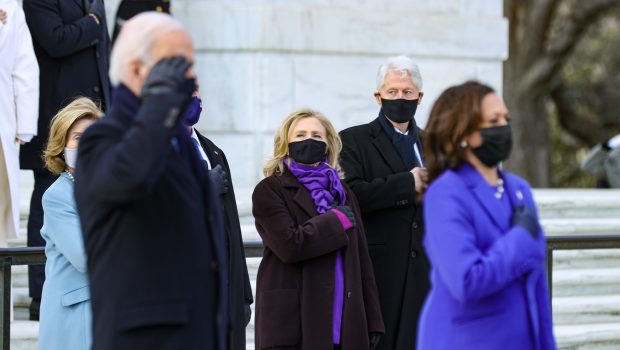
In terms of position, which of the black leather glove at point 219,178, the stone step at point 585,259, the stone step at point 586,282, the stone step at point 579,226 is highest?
the black leather glove at point 219,178

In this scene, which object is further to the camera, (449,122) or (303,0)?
(303,0)

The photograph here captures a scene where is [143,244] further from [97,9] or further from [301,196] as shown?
[97,9]

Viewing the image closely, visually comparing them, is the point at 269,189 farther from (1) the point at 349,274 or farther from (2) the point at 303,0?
(2) the point at 303,0

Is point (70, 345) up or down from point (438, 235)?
down

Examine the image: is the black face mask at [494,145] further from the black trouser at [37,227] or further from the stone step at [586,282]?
the stone step at [586,282]

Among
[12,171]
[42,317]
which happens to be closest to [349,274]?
[42,317]

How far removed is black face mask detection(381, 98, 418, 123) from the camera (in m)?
6.16

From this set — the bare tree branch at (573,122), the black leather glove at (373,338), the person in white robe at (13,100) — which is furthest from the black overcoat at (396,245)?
the bare tree branch at (573,122)

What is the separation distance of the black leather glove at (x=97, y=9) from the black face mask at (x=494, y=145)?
4.43 m

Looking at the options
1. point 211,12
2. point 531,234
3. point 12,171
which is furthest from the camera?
point 211,12

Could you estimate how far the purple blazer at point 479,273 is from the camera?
12.9 feet

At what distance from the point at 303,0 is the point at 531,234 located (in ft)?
20.7

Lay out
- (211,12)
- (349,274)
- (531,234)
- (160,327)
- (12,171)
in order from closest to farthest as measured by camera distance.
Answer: (160,327)
(531,234)
(349,274)
(12,171)
(211,12)

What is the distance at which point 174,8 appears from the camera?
32.8 ft
